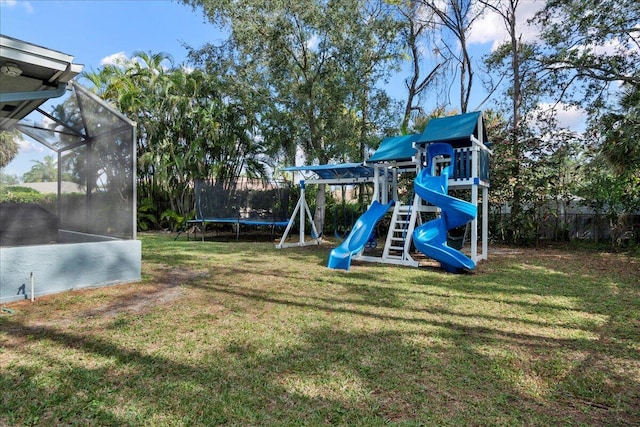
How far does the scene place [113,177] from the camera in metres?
5.11

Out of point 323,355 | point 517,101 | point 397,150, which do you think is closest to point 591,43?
point 517,101

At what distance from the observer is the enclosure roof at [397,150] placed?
25.9ft

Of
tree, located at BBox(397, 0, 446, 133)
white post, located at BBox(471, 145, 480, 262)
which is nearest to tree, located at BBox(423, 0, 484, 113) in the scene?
tree, located at BBox(397, 0, 446, 133)

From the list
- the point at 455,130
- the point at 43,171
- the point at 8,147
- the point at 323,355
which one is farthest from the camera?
the point at 455,130

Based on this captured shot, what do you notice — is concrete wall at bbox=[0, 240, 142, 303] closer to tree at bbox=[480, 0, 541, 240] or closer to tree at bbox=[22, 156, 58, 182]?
tree at bbox=[22, 156, 58, 182]

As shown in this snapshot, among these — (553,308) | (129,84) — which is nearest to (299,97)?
(129,84)

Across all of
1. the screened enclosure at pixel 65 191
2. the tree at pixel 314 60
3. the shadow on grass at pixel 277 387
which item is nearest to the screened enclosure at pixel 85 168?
the screened enclosure at pixel 65 191

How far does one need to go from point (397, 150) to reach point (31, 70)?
6409 mm

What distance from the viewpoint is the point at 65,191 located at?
5500 mm

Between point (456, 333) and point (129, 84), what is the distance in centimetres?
1277

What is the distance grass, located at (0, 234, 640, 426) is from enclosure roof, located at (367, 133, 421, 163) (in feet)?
12.2

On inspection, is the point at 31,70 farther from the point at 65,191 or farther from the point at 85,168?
the point at 65,191

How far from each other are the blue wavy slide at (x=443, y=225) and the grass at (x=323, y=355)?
1.02m

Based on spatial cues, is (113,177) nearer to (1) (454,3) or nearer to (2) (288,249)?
A: (2) (288,249)
